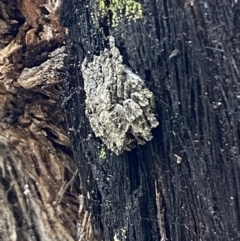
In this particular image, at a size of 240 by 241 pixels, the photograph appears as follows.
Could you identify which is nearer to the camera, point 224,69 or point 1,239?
point 224,69

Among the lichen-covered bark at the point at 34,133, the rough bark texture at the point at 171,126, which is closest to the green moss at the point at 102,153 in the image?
the rough bark texture at the point at 171,126

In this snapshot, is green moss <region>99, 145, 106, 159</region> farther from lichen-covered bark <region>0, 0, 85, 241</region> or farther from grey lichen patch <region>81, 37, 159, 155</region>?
lichen-covered bark <region>0, 0, 85, 241</region>

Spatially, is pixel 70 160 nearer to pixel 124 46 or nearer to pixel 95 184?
pixel 95 184

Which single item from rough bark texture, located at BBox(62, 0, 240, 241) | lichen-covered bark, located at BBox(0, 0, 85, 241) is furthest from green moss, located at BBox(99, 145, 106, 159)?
lichen-covered bark, located at BBox(0, 0, 85, 241)

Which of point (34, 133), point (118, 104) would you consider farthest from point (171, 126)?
point (34, 133)

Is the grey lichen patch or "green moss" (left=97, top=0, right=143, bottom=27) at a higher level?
"green moss" (left=97, top=0, right=143, bottom=27)

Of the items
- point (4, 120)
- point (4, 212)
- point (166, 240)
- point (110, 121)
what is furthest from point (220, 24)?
point (4, 212)
